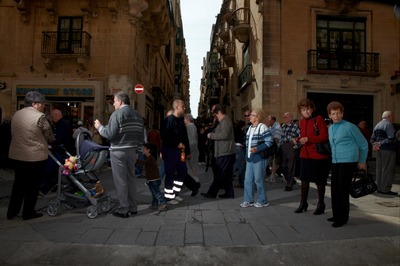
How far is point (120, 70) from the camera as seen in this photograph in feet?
57.5

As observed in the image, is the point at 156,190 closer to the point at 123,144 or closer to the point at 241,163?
the point at 123,144

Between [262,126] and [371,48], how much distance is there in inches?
566

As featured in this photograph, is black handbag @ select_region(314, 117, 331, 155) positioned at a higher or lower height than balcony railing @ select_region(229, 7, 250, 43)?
lower

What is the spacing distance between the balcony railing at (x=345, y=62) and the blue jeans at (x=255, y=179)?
12239 millimetres

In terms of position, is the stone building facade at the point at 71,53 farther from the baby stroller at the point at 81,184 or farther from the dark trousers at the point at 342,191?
the dark trousers at the point at 342,191

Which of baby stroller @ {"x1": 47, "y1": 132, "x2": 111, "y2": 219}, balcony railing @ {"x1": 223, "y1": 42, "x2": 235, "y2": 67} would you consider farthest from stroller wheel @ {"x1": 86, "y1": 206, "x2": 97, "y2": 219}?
balcony railing @ {"x1": 223, "y1": 42, "x2": 235, "y2": 67}

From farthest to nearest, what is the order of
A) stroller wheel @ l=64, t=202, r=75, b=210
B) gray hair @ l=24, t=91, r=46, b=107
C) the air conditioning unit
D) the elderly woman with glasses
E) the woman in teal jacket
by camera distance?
the air conditioning unit → the elderly woman with glasses → stroller wheel @ l=64, t=202, r=75, b=210 → gray hair @ l=24, t=91, r=46, b=107 → the woman in teal jacket

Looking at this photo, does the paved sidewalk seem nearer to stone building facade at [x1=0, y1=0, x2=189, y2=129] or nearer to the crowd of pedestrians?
the crowd of pedestrians

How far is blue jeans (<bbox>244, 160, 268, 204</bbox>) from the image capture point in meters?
6.02

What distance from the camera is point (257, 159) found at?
6.06 meters

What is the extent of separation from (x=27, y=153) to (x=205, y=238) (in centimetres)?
301

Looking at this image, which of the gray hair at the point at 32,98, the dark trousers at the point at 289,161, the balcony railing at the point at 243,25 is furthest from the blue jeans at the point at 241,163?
the balcony railing at the point at 243,25

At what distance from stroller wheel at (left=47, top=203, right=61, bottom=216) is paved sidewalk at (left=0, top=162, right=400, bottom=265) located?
12cm

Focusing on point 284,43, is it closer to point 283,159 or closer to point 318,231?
point 283,159
